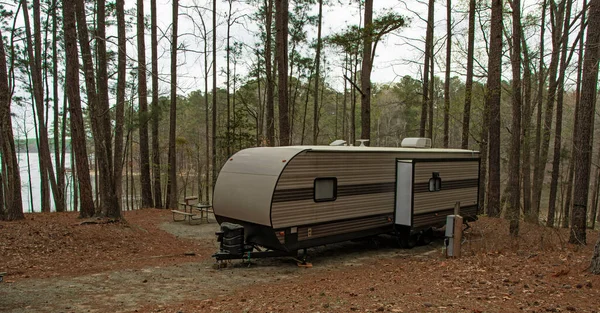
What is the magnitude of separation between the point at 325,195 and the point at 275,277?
2.19 metres

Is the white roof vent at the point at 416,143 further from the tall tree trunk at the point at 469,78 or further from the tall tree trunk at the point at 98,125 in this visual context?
the tall tree trunk at the point at 98,125

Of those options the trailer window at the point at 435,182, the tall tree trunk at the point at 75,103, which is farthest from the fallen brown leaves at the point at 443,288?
the tall tree trunk at the point at 75,103

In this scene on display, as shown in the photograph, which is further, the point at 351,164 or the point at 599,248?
the point at 351,164

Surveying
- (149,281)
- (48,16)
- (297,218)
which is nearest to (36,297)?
(149,281)

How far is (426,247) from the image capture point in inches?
442

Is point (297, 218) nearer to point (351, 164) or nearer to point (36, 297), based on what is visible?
point (351, 164)

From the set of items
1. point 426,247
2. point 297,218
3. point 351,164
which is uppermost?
point 351,164

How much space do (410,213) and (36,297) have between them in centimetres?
820

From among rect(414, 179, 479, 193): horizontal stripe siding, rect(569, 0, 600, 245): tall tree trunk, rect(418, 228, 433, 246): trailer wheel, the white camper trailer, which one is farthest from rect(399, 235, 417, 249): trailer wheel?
rect(569, 0, 600, 245): tall tree trunk

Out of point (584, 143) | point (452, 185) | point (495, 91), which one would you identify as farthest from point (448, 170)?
point (584, 143)

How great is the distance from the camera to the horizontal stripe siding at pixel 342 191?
8203mm

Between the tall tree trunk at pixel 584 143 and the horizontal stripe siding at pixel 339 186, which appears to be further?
the tall tree trunk at pixel 584 143

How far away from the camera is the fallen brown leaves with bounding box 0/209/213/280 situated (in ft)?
25.7

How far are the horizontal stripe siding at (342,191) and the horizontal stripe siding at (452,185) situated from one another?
723 millimetres
